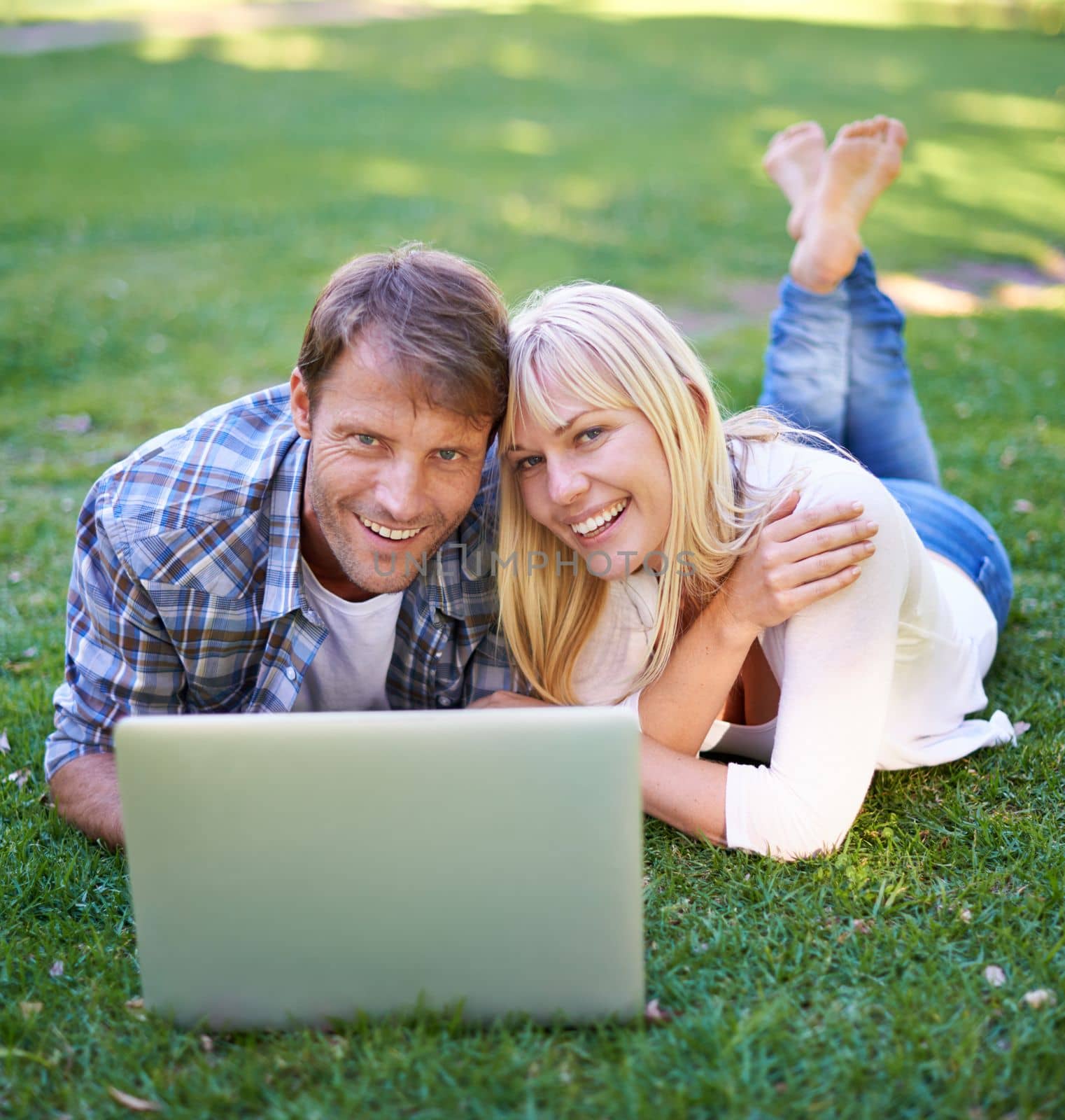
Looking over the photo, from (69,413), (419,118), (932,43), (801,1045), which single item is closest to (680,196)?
(419,118)

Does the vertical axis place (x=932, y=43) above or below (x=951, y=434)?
above

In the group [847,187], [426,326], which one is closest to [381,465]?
[426,326]

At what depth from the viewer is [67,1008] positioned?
2.25m

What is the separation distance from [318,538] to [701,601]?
0.96m

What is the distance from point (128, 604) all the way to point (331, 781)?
114 centimetres

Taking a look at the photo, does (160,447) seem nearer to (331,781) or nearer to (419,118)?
(331,781)

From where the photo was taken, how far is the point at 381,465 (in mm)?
2697

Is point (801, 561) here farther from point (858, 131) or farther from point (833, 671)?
point (858, 131)

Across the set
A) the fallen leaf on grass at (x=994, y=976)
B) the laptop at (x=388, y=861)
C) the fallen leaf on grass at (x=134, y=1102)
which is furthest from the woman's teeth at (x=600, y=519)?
the fallen leaf on grass at (x=134, y=1102)

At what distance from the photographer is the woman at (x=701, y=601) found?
8.52ft

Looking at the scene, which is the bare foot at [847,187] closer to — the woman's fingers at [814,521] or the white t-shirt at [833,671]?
the white t-shirt at [833,671]

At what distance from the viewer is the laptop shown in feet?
6.09

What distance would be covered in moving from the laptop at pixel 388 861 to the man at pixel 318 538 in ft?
2.89

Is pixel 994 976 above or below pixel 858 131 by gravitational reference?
below
